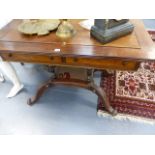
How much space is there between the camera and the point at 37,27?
115 cm

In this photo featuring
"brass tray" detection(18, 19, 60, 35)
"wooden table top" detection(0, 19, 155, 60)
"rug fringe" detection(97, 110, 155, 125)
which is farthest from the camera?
"rug fringe" detection(97, 110, 155, 125)

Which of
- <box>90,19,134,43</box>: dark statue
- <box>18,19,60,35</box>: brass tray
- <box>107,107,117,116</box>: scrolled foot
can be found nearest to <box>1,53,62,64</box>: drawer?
<box>18,19,60,35</box>: brass tray

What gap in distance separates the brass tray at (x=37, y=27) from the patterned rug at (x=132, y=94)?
2.30ft

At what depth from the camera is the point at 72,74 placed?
1.39 metres

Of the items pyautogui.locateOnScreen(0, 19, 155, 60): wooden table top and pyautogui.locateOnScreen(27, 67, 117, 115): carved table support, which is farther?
pyautogui.locateOnScreen(27, 67, 117, 115): carved table support

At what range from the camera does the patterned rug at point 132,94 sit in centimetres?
134

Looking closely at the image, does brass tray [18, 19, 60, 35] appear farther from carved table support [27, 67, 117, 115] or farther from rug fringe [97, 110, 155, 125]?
rug fringe [97, 110, 155, 125]

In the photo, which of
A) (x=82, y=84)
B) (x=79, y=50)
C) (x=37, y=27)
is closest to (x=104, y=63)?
(x=79, y=50)

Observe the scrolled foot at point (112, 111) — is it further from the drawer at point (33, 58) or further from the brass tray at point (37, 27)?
the brass tray at point (37, 27)

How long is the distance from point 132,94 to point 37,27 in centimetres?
93

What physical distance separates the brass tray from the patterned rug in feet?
2.30

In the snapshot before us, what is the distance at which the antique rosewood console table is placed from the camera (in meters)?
0.98

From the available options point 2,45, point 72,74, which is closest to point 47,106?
point 72,74

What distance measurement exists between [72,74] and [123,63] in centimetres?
50
